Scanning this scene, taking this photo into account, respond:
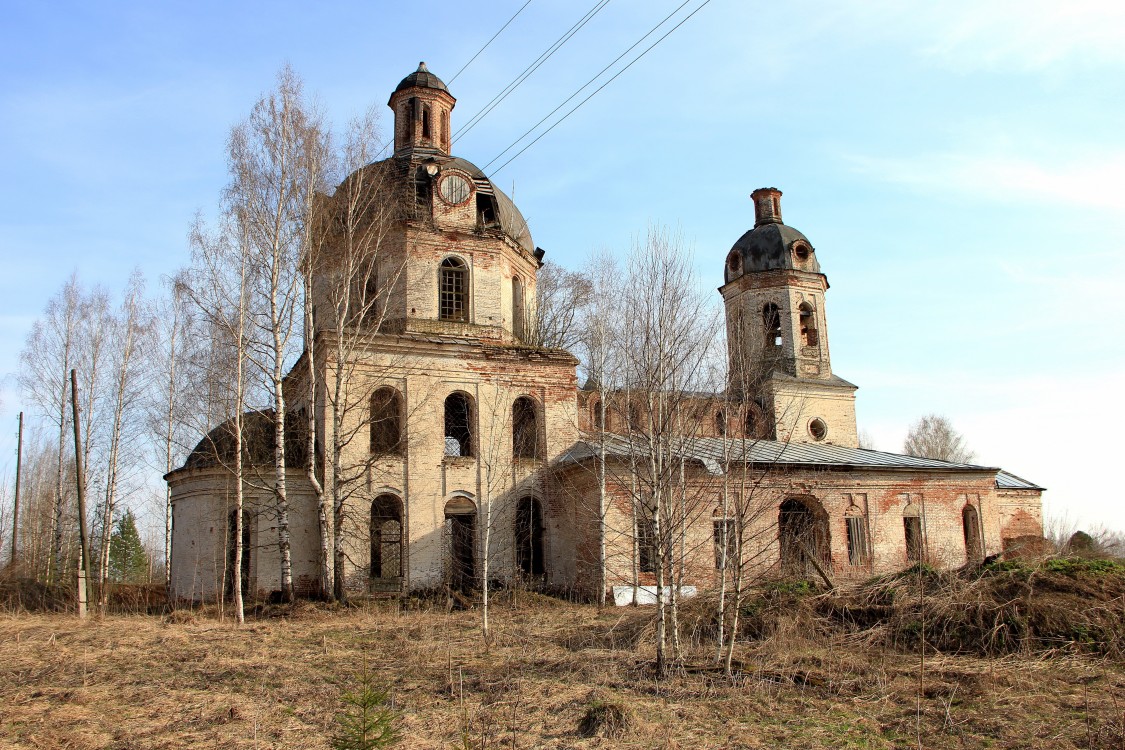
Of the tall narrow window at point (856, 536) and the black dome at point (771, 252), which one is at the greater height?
the black dome at point (771, 252)

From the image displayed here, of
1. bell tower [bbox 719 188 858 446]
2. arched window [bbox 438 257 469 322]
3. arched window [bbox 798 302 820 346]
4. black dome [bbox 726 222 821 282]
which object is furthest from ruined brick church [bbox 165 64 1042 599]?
black dome [bbox 726 222 821 282]

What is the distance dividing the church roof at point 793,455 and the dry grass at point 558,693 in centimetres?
727

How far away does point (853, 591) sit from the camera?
41.7 feet

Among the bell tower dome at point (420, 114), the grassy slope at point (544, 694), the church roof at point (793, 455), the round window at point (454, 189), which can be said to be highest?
the bell tower dome at point (420, 114)

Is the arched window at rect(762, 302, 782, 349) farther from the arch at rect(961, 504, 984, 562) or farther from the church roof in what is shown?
the arch at rect(961, 504, 984, 562)

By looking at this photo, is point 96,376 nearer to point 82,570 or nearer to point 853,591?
point 82,570

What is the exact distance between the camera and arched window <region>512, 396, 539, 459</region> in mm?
21594

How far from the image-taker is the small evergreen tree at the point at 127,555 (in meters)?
42.0

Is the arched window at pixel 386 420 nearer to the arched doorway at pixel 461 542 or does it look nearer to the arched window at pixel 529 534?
the arched doorway at pixel 461 542

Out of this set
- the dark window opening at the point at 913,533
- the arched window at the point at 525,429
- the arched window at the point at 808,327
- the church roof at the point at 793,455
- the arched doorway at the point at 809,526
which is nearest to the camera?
the church roof at the point at 793,455

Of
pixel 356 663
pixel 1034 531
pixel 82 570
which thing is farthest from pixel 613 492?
pixel 1034 531

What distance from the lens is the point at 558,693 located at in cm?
923

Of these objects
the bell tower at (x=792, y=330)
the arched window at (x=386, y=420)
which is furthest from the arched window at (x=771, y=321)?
the arched window at (x=386, y=420)

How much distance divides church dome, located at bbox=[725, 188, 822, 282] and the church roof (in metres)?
7.24
